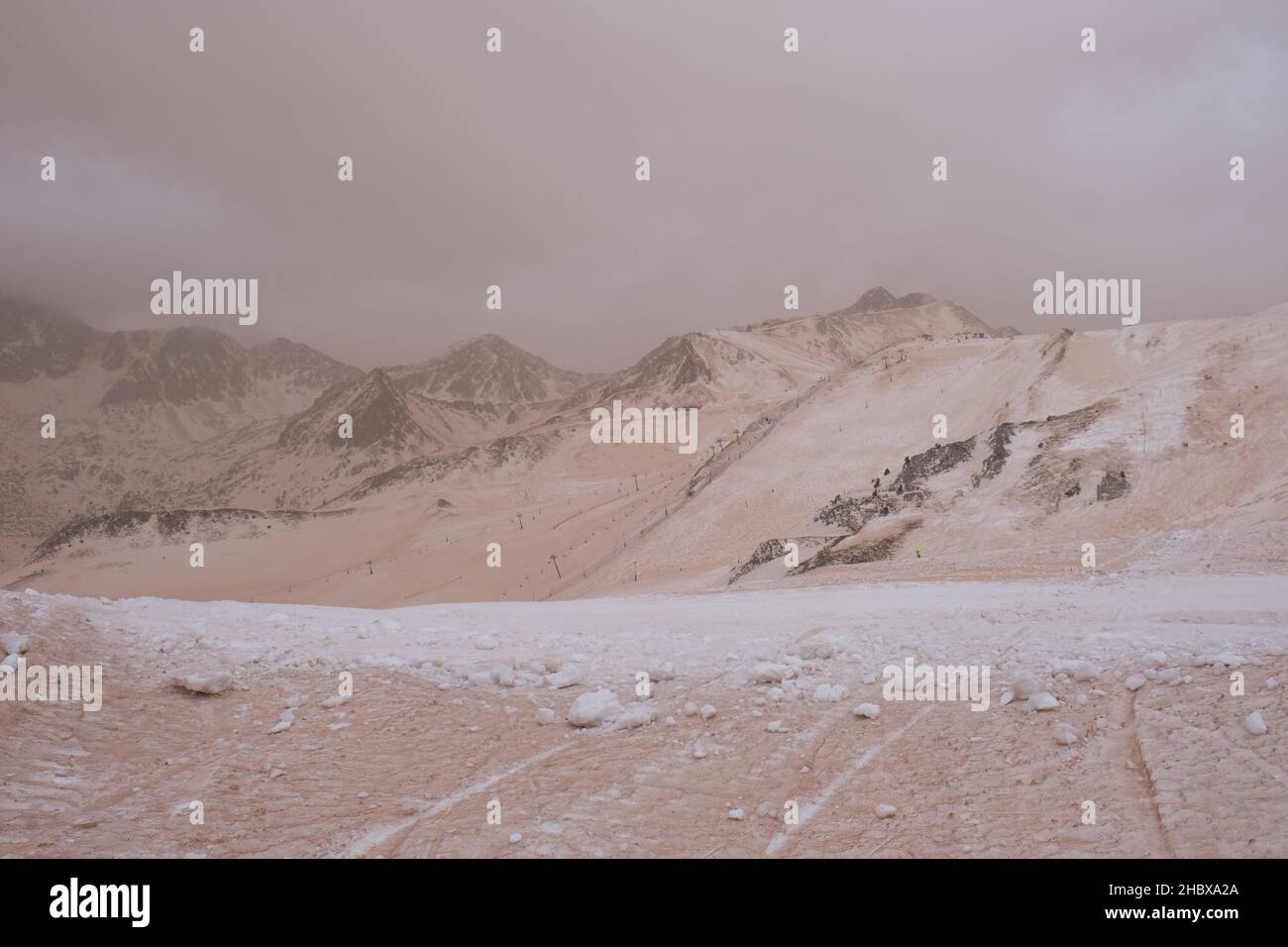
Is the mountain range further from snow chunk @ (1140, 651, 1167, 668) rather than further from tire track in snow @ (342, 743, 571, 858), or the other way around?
tire track in snow @ (342, 743, 571, 858)

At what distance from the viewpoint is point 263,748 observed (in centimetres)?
777

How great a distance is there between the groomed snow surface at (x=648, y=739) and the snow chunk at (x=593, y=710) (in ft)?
0.11

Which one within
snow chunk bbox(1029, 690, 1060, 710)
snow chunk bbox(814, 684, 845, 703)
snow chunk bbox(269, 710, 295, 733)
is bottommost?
snow chunk bbox(269, 710, 295, 733)

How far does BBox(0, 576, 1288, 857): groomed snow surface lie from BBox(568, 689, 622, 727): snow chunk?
0.03 metres

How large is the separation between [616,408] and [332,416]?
9240 cm

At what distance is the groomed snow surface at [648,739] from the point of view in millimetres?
5820

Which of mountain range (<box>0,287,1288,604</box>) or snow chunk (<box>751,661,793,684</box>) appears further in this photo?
Answer: mountain range (<box>0,287,1288,604</box>)

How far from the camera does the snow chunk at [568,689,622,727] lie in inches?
329

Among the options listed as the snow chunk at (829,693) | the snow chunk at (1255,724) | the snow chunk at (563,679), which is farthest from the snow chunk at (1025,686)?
the snow chunk at (563,679)
